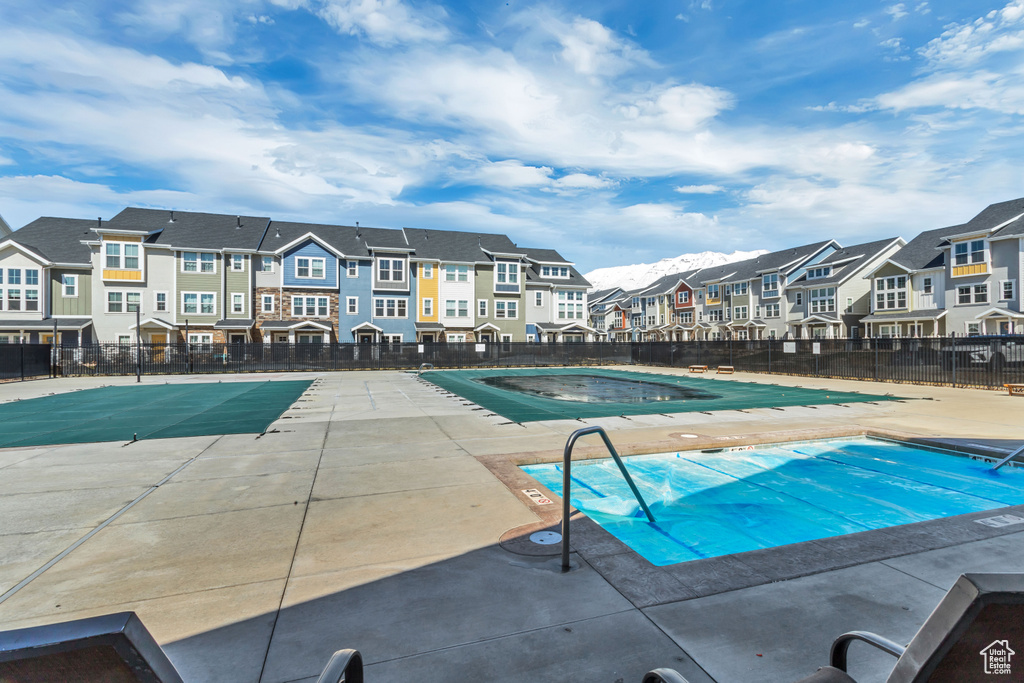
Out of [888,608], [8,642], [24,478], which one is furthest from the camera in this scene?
[24,478]

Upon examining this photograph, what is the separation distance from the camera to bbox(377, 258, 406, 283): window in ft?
147

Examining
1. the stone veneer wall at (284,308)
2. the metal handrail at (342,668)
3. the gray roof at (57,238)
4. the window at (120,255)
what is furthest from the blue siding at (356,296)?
the metal handrail at (342,668)

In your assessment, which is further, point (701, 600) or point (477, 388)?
point (477, 388)

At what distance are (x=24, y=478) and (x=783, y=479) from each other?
11208mm

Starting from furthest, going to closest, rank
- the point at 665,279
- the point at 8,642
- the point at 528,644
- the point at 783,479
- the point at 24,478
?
the point at 665,279, the point at 783,479, the point at 24,478, the point at 528,644, the point at 8,642

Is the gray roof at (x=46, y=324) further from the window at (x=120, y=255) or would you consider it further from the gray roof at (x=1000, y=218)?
the gray roof at (x=1000, y=218)

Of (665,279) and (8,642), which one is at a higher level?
(665,279)

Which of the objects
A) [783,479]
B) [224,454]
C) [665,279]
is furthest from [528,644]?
[665,279]

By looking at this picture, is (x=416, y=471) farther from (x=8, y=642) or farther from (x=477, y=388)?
(x=477, y=388)

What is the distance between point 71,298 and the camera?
40.6 m

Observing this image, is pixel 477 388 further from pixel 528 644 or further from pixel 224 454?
pixel 528 644

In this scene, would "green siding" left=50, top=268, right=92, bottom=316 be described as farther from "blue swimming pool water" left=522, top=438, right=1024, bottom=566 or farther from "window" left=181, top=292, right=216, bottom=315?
"blue swimming pool water" left=522, top=438, right=1024, bottom=566

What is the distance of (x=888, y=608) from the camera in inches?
148

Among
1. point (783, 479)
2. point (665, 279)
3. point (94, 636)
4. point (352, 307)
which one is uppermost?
point (665, 279)
